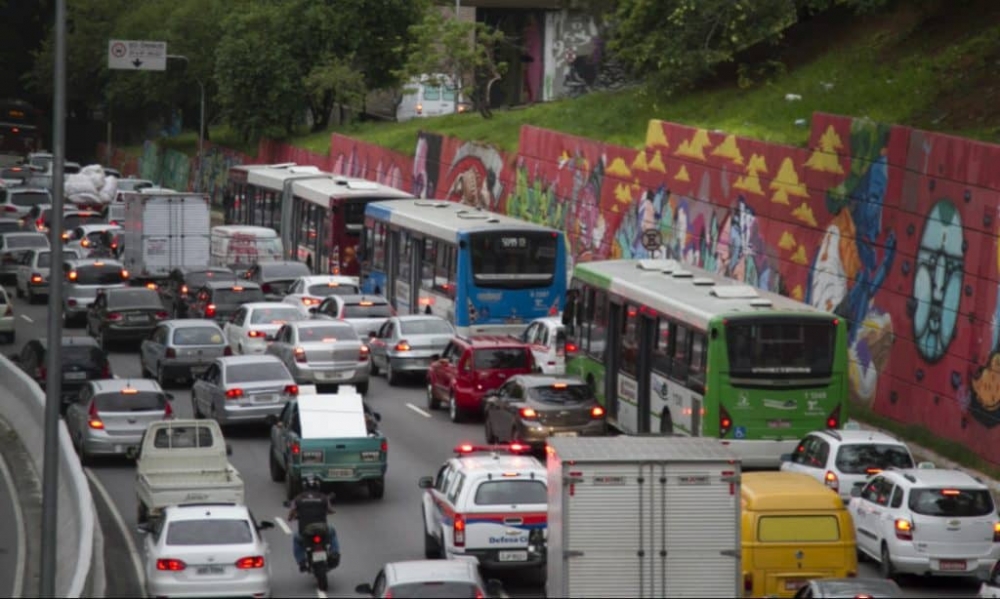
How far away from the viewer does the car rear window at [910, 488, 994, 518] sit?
25.3 m

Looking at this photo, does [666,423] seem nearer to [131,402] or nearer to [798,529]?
[131,402]

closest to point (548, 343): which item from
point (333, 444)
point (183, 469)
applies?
point (333, 444)

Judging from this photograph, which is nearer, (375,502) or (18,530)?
(18,530)

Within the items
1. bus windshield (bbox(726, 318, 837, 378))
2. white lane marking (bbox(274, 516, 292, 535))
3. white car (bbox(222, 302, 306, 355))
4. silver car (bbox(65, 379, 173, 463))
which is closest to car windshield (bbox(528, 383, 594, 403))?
bus windshield (bbox(726, 318, 837, 378))

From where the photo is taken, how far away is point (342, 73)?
3420 inches

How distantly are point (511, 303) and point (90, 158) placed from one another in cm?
8659

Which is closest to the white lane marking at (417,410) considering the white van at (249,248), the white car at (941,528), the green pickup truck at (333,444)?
the green pickup truck at (333,444)

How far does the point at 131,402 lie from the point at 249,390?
2.58 meters

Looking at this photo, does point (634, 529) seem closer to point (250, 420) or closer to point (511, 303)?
point (250, 420)

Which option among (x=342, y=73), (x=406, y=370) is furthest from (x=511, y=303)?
(x=342, y=73)

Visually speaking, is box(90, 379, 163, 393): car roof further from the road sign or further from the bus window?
the road sign

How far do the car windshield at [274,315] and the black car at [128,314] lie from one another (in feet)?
15.0

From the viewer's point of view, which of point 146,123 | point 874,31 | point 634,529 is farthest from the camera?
point 146,123

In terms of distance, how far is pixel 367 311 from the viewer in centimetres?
4722
